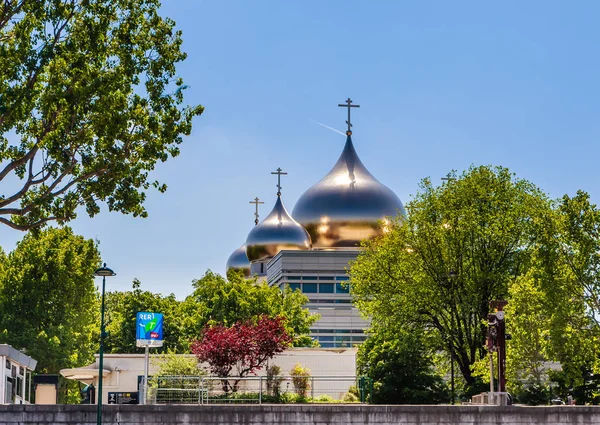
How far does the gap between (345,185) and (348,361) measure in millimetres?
47159

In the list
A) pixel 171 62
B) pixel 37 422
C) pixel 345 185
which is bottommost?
pixel 37 422

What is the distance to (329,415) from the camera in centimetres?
3588

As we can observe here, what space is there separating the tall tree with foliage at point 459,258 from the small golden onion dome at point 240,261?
63.5 m

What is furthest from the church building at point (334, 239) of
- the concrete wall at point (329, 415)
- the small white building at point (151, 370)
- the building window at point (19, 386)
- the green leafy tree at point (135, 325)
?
the concrete wall at point (329, 415)

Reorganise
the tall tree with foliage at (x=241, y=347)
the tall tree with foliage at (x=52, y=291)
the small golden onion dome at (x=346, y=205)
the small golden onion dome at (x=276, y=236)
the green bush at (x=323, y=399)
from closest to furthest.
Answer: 1. the green bush at (x=323, y=399)
2. the tall tree with foliage at (x=241, y=347)
3. the tall tree with foliage at (x=52, y=291)
4. the small golden onion dome at (x=346, y=205)
5. the small golden onion dome at (x=276, y=236)

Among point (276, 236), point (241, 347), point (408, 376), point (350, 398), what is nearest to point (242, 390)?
point (241, 347)

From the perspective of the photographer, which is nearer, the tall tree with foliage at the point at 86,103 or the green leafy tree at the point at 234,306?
the tall tree with foliage at the point at 86,103

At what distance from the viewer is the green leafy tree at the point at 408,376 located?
172 feet

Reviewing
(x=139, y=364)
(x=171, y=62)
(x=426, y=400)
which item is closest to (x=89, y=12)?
(x=171, y=62)

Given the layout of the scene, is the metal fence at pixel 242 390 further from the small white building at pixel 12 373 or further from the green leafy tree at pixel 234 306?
the green leafy tree at pixel 234 306

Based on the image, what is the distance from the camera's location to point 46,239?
6562cm

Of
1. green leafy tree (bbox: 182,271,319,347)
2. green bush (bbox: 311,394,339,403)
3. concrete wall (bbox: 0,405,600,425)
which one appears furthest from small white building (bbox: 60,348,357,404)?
green leafy tree (bbox: 182,271,319,347)

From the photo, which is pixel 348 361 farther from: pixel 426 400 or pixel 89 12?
pixel 89 12

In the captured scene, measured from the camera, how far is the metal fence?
42156 mm
